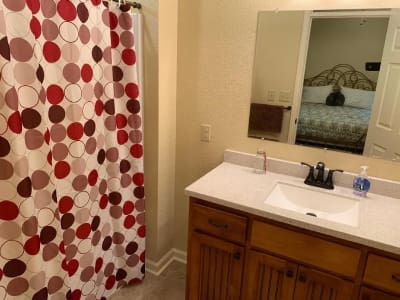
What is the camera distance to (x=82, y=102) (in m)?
1.41

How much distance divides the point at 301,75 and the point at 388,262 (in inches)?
38.8

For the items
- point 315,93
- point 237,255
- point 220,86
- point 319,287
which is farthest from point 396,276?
point 220,86

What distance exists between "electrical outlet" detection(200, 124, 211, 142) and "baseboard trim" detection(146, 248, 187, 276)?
92cm

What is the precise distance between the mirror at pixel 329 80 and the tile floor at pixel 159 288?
120 centimetres

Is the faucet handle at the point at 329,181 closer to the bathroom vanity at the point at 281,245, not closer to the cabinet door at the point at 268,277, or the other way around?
the bathroom vanity at the point at 281,245

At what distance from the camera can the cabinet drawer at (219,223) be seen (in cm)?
141

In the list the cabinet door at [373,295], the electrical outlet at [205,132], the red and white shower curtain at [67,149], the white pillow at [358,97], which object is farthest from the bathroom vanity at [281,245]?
the red and white shower curtain at [67,149]

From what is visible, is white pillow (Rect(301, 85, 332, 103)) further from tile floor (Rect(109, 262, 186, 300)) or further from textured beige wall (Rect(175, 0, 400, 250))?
tile floor (Rect(109, 262, 186, 300))

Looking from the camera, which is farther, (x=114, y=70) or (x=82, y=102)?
(x=114, y=70)

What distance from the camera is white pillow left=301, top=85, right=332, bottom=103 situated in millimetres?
1578

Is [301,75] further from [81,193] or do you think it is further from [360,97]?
[81,193]

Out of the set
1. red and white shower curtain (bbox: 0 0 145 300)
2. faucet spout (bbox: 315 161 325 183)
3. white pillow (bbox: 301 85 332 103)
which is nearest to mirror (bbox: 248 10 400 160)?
white pillow (bbox: 301 85 332 103)

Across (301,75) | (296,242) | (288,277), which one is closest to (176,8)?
(301,75)

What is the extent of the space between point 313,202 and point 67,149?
1.27 metres
